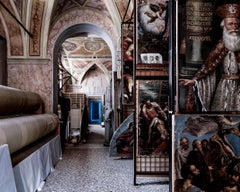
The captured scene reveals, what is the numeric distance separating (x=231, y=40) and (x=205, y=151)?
1171mm

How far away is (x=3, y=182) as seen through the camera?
2.52 metres

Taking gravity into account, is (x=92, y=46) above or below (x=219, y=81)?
above

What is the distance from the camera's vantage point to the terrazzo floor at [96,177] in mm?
4113

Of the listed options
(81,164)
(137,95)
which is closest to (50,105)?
(81,164)

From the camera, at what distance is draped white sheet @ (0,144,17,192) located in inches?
98.6

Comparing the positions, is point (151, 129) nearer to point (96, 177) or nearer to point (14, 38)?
point (96, 177)

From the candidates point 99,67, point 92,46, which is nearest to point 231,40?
point 92,46

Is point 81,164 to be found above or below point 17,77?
below

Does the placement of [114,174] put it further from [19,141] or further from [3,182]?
[3,182]

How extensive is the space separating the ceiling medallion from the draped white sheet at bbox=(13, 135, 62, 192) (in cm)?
1064

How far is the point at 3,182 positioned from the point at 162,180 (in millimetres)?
2799

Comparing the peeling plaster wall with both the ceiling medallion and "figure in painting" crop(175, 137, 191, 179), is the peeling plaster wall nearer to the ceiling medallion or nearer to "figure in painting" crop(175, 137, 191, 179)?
"figure in painting" crop(175, 137, 191, 179)

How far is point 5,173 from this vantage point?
2574 millimetres

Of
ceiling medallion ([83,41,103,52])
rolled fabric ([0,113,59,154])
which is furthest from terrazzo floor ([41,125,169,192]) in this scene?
ceiling medallion ([83,41,103,52])
